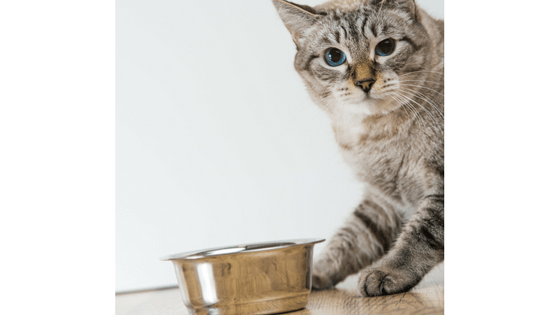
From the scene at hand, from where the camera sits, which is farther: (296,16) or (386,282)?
(296,16)

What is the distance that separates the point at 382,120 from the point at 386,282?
429 mm

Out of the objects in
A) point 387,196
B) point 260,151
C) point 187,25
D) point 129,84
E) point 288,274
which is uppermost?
point 187,25

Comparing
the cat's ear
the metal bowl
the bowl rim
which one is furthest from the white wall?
the metal bowl

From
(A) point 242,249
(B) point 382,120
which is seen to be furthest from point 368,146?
(A) point 242,249

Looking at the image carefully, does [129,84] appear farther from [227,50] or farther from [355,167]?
[355,167]

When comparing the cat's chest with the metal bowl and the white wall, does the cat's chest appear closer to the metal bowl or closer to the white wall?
the white wall

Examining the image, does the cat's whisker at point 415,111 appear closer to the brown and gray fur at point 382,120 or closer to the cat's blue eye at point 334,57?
the brown and gray fur at point 382,120

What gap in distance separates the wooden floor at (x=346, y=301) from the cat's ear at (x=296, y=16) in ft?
2.29

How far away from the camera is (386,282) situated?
1.10 m

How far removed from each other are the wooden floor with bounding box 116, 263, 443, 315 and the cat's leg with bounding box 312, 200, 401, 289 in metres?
0.03

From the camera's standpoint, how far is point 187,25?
1432 millimetres

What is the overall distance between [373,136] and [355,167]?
0.33ft

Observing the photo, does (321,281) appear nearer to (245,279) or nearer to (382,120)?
(245,279)
